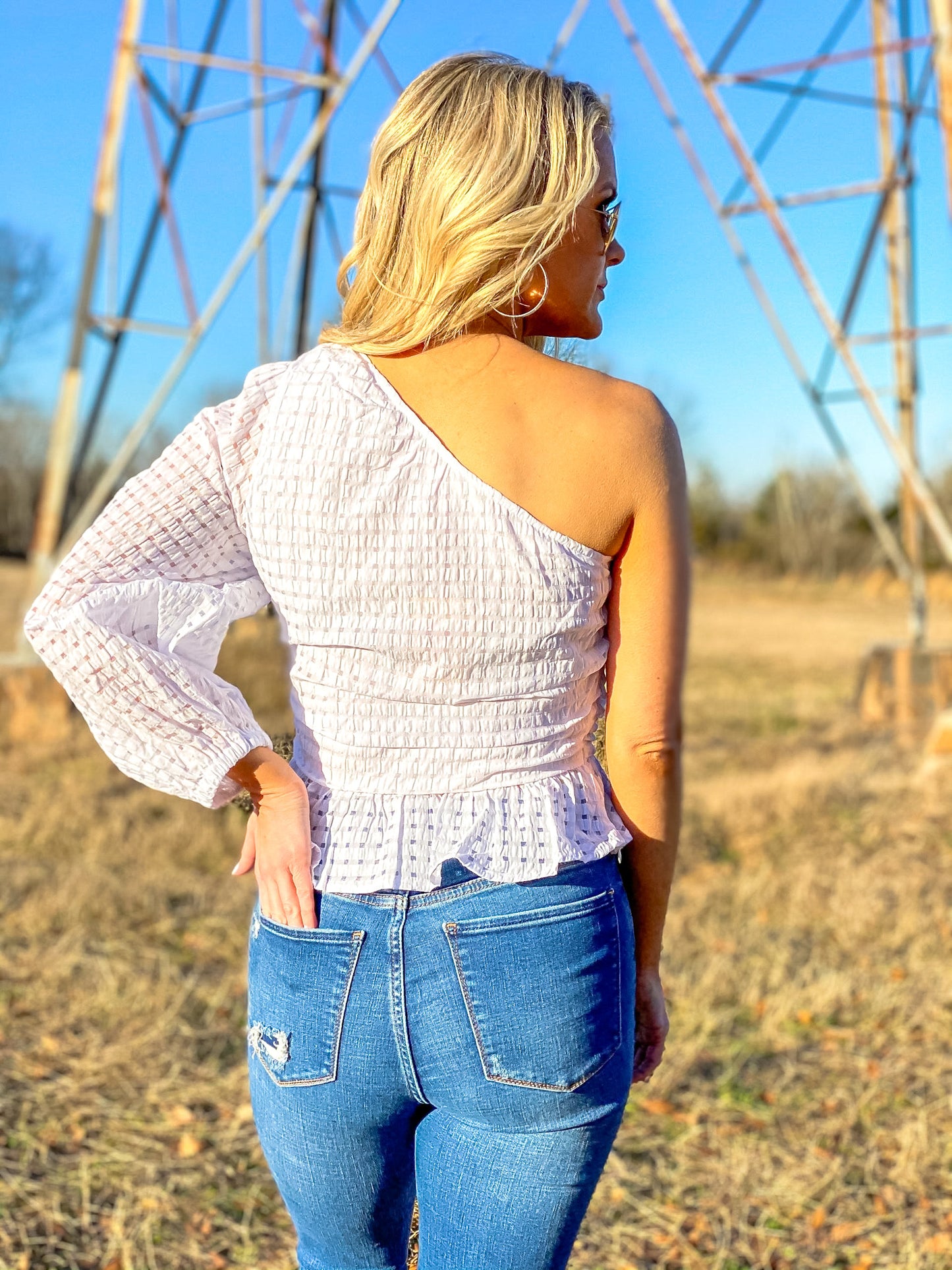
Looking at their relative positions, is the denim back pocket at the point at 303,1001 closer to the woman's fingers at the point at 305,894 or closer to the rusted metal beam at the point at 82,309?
the woman's fingers at the point at 305,894

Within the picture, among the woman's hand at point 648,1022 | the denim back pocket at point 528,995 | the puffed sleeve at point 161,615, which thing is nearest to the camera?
the denim back pocket at point 528,995

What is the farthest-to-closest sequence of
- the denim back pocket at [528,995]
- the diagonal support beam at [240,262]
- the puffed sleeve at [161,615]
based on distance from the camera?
the diagonal support beam at [240,262] < the puffed sleeve at [161,615] < the denim back pocket at [528,995]

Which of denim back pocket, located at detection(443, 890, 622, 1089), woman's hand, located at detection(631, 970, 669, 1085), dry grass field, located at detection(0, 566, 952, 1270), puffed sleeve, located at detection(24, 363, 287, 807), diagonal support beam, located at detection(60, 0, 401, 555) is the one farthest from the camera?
diagonal support beam, located at detection(60, 0, 401, 555)

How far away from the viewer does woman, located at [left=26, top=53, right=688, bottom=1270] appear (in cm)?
110

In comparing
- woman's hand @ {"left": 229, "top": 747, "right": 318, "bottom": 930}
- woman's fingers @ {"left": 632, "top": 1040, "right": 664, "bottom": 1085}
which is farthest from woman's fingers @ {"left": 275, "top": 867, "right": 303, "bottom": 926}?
woman's fingers @ {"left": 632, "top": 1040, "right": 664, "bottom": 1085}

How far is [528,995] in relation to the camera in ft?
3.59

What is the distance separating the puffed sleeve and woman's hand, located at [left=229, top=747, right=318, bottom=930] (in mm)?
30

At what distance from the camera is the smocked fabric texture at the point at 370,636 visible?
3.62ft

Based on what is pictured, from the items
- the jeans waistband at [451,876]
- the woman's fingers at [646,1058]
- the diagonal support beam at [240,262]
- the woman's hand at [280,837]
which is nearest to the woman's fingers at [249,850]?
the woman's hand at [280,837]

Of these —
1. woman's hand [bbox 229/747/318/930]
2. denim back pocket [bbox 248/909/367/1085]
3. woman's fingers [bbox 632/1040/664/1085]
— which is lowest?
woman's fingers [bbox 632/1040/664/1085]

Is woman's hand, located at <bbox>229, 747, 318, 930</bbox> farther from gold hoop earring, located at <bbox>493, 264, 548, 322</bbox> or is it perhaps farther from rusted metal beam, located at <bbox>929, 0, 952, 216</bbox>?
rusted metal beam, located at <bbox>929, 0, 952, 216</bbox>

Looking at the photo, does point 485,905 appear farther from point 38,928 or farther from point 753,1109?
point 38,928

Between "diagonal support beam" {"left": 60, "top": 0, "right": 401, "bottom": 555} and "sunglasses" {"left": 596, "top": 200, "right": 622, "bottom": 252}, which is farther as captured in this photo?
"diagonal support beam" {"left": 60, "top": 0, "right": 401, "bottom": 555}

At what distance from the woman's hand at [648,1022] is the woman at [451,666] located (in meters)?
0.14
